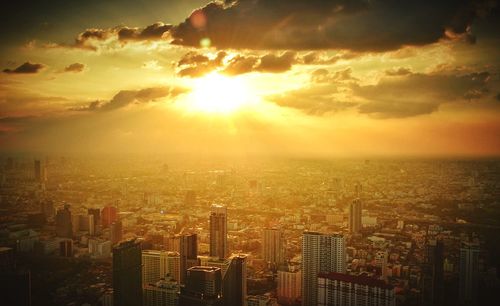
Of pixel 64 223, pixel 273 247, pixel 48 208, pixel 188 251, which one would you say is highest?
pixel 48 208

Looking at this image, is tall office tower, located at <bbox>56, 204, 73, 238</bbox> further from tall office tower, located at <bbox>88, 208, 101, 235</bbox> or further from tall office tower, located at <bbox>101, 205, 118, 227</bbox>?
tall office tower, located at <bbox>101, 205, 118, 227</bbox>

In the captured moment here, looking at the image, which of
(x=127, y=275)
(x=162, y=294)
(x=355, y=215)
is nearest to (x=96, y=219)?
(x=127, y=275)

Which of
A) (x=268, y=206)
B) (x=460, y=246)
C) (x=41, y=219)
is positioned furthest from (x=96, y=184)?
(x=460, y=246)

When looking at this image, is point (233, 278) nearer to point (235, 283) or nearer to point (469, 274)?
point (235, 283)

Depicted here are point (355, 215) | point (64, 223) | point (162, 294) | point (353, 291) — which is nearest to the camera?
point (353, 291)

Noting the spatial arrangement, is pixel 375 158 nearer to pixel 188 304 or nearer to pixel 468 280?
pixel 468 280

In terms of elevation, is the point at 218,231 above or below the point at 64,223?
below

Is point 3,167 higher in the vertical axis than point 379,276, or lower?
higher
